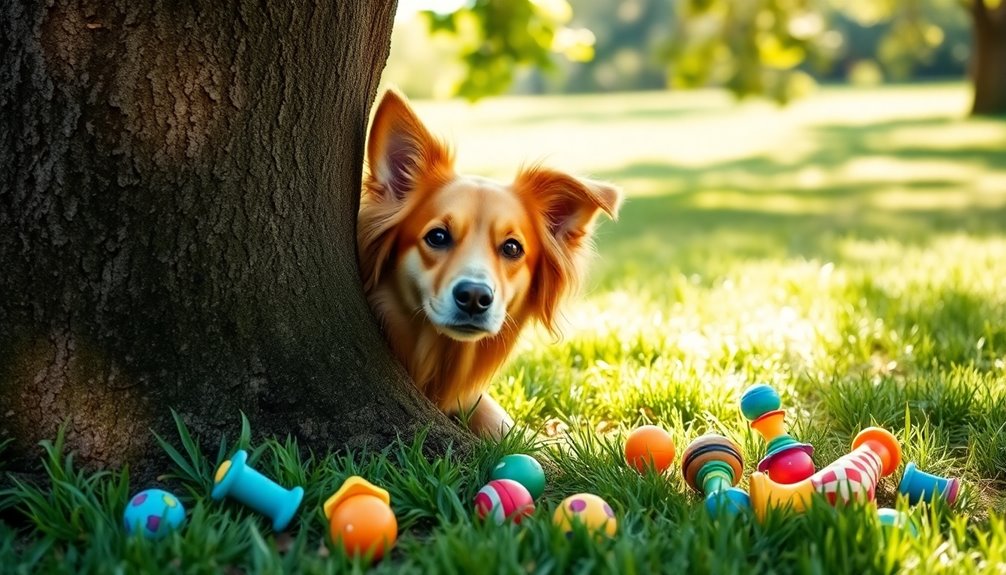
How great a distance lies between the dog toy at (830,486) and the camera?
2.53 meters

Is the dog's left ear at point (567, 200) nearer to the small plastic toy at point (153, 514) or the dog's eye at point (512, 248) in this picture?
the dog's eye at point (512, 248)

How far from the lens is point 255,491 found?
2.45m

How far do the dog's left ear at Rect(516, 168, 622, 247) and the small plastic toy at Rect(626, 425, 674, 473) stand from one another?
897 mm

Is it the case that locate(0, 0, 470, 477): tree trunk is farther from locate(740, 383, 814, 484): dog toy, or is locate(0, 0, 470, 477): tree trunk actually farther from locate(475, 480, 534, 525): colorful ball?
locate(740, 383, 814, 484): dog toy

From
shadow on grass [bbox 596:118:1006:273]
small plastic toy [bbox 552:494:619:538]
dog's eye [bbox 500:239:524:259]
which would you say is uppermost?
dog's eye [bbox 500:239:524:259]

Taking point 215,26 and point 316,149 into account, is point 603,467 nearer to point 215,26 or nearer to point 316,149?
point 316,149

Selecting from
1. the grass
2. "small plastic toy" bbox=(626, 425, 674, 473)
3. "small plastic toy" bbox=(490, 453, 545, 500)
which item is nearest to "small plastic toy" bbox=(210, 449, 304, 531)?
the grass

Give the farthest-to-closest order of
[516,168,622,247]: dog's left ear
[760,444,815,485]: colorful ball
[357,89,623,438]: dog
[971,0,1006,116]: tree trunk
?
[971,0,1006,116]: tree trunk < [516,168,622,247]: dog's left ear < [357,89,623,438]: dog < [760,444,815,485]: colorful ball

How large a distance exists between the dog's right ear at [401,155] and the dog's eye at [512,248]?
1.19 ft

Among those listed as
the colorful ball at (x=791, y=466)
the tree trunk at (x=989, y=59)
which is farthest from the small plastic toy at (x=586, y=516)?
the tree trunk at (x=989, y=59)

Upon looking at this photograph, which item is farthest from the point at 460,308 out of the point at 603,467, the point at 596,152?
the point at 596,152

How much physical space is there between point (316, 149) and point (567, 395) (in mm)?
1607

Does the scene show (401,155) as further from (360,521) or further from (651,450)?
(360,521)

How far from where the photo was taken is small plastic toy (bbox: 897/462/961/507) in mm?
2707
